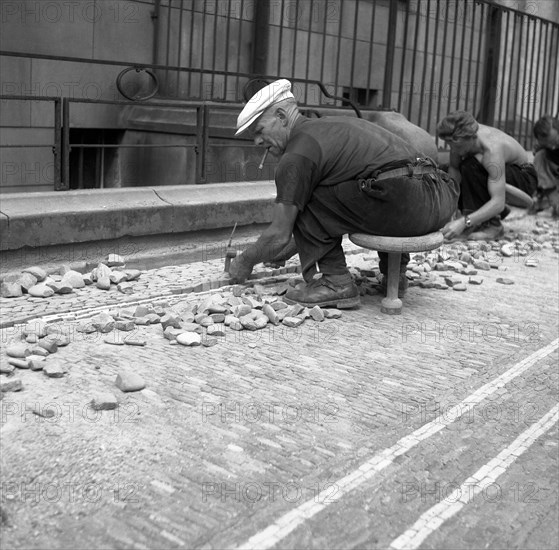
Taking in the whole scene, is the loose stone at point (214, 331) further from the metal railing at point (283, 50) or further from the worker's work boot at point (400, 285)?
the metal railing at point (283, 50)

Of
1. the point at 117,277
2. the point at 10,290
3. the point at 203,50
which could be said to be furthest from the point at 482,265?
the point at 10,290

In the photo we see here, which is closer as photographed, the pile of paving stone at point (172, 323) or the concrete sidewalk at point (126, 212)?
the pile of paving stone at point (172, 323)

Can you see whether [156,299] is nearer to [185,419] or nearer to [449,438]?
[185,419]

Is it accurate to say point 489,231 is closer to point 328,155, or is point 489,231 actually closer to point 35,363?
point 328,155

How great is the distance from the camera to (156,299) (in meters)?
5.78

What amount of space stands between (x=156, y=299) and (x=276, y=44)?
4875mm

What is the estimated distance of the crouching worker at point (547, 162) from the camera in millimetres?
10469

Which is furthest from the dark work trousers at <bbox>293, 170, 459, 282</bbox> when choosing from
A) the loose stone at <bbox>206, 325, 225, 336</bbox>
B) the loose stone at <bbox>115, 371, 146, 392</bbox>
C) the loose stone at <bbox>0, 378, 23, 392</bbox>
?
the loose stone at <bbox>0, 378, 23, 392</bbox>

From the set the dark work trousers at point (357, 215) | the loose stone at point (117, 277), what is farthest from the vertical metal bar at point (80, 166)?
the dark work trousers at point (357, 215)

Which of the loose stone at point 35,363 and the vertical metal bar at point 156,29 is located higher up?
the vertical metal bar at point 156,29

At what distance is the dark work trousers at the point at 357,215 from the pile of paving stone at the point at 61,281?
1.22m

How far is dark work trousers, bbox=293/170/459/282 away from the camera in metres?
5.68

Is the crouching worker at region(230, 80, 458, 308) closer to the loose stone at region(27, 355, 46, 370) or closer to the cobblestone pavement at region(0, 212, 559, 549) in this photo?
the cobblestone pavement at region(0, 212, 559, 549)

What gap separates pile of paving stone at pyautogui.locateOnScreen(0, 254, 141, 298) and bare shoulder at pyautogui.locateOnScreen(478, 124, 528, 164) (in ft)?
12.9
